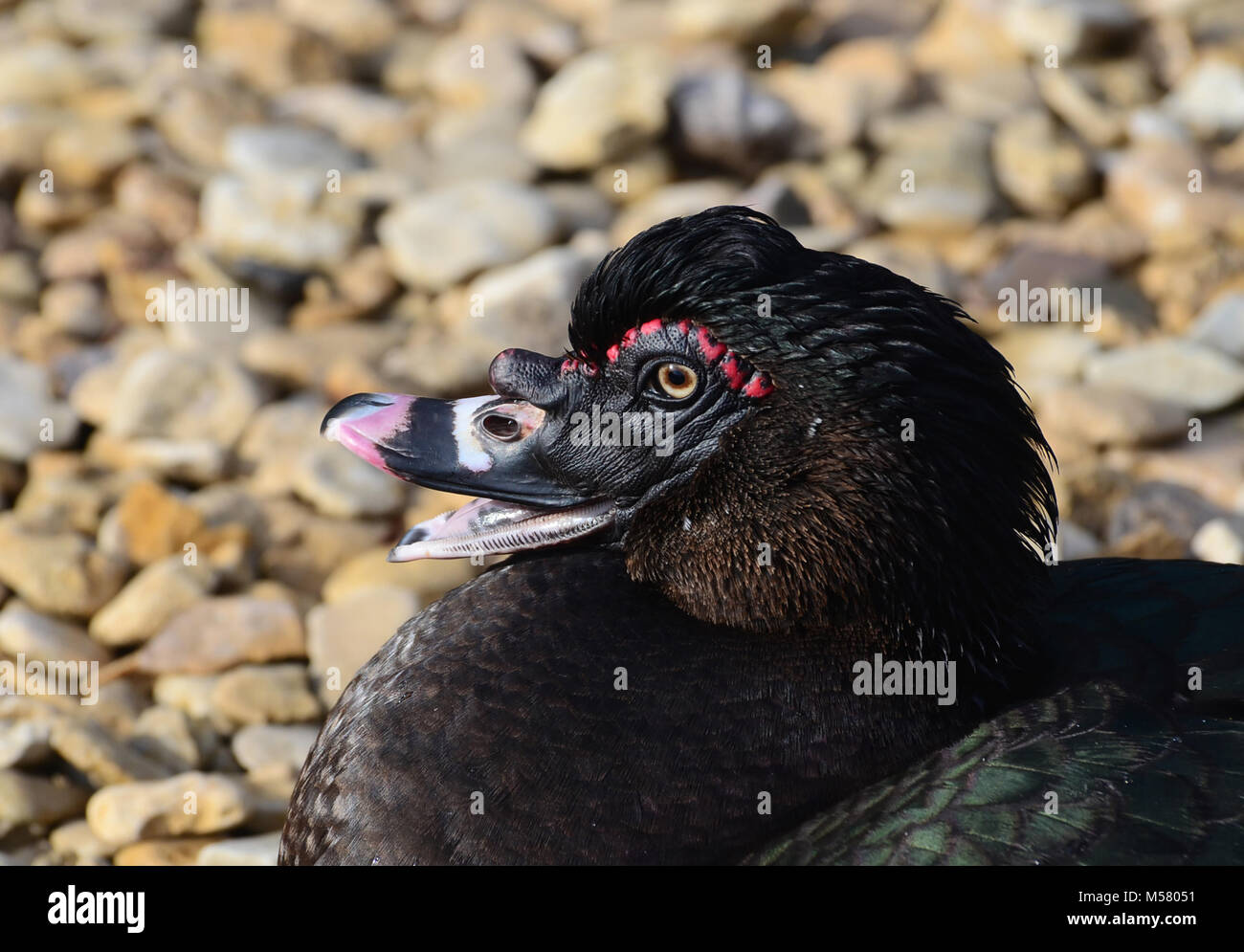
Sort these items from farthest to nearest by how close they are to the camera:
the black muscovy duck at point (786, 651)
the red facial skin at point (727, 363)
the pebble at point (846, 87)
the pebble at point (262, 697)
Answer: the pebble at point (846, 87) < the pebble at point (262, 697) < the red facial skin at point (727, 363) < the black muscovy duck at point (786, 651)

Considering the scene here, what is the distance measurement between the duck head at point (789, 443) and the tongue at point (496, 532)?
1.9 inches

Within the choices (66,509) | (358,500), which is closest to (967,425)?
(358,500)

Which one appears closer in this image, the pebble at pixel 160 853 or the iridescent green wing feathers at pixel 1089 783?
the iridescent green wing feathers at pixel 1089 783

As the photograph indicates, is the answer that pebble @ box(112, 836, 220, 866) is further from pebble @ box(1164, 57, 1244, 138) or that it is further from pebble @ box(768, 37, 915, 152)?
pebble @ box(1164, 57, 1244, 138)

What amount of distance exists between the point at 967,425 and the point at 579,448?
818mm

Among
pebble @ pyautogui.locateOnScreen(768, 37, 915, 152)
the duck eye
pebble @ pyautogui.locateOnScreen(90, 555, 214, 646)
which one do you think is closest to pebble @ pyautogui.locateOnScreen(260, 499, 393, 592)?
pebble @ pyautogui.locateOnScreen(90, 555, 214, 646)

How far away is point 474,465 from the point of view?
3125mm

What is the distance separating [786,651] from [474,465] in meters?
0.80

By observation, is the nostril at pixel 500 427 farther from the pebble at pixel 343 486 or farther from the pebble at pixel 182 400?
the pebble at pixel 182 400

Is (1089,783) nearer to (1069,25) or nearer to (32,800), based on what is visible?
(32,800)

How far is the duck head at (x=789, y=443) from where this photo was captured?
8.93ft

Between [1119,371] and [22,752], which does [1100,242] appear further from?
[22,752]

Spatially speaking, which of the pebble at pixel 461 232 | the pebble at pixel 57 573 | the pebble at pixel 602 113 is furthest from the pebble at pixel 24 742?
the pebble at pixel 602 113

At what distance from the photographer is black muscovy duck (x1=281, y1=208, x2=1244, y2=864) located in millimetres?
2625
